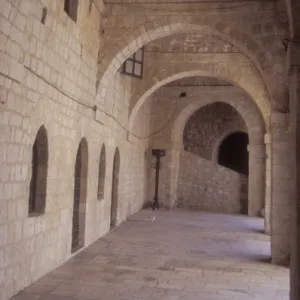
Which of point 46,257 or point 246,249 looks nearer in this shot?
point 46,257

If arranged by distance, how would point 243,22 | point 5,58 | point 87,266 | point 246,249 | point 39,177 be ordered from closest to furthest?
point 5,58 → point 39,177 → point 87,266 → point 243,22 → point 246,249

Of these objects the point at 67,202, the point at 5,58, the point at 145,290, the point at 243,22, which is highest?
the point at 243,22

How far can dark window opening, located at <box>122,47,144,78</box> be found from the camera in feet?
31.3

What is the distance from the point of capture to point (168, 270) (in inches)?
237

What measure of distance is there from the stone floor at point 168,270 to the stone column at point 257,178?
142 inches

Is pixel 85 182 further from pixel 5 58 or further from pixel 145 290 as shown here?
pixel 5 58

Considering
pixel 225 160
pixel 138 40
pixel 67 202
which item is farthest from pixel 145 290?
pixel 225 160

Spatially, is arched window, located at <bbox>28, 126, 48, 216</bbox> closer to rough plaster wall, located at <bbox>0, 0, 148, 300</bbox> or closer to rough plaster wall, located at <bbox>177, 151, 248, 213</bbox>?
rough plaster wall, located at <bbox>0, 0, 148, 300</bbox>

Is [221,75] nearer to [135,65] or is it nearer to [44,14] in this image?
[135,65]

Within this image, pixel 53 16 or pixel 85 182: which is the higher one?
pixel 53 16

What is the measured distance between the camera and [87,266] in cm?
604

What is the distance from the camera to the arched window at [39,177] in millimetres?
5422

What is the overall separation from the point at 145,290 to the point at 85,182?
2690 millimetres

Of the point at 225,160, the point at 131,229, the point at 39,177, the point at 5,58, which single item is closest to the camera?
the point at 5,58
